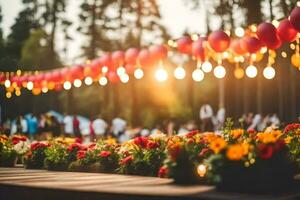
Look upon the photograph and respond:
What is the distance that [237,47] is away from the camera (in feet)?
39.5

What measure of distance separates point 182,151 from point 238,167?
1.14 metres

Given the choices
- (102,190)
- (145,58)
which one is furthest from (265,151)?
(145,58)

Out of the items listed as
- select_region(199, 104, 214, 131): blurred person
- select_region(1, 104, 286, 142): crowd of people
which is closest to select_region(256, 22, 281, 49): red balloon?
select_region(1, 104, 286, 142): crowd of people

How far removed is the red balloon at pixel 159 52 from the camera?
13.8 m

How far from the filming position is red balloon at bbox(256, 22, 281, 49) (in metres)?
11.0

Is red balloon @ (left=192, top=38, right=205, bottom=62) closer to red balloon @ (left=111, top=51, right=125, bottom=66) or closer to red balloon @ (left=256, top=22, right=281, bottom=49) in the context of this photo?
red balloon @ (left=256, top=22, right=281, bottom=49)

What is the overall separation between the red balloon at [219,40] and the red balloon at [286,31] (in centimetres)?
126

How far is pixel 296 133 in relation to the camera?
386 inches

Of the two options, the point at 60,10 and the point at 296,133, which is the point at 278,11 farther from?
the point at 60,10

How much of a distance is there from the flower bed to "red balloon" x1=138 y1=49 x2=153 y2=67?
3.38m

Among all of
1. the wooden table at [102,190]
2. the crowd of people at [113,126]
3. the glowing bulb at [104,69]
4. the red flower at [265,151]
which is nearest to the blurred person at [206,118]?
the crowd of people at [113,126]

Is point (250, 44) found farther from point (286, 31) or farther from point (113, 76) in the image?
point (113, 76)

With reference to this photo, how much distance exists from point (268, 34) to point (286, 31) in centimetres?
37

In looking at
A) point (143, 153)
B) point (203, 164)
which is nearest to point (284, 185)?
point (203, 164)
